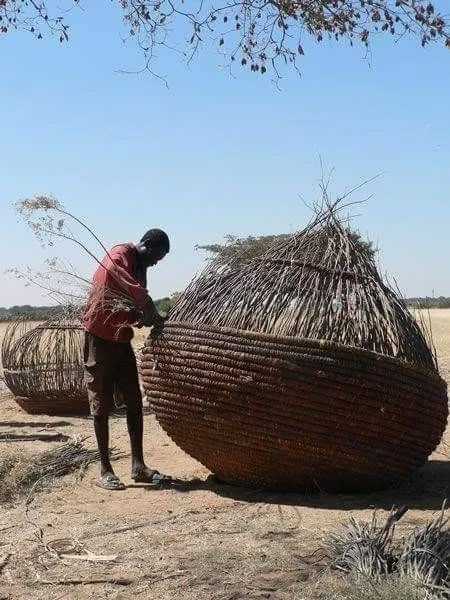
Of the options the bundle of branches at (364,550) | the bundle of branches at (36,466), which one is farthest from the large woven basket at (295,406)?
the bundle of branches at (36,466)

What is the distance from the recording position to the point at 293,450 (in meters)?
5.44

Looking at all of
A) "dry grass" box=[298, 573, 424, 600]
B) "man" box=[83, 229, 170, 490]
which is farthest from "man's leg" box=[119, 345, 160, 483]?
"dry grass" box=[298, 573, 424, 600]

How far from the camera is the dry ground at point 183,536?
4.05 m

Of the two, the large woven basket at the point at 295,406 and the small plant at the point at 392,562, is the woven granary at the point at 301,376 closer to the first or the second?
the large woven basket at the point at 295,406

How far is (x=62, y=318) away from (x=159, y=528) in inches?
243

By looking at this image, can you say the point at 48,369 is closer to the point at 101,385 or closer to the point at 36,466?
the point at 36,466

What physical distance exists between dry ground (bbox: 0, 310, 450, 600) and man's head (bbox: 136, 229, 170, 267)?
67.2 inches

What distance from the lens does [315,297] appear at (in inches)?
217

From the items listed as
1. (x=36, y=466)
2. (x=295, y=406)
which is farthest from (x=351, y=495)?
(x=36, y=466)

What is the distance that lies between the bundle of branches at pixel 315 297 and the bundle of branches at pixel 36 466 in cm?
179

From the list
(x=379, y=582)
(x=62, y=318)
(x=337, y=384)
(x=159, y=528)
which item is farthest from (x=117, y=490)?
(x=62, y=318)

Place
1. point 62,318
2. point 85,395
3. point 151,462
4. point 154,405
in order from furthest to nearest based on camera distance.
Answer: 1. point 62,318
2. point 85,395
3. point 151,462
4. point 154,405

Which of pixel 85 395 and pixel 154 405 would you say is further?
pixel 85 395

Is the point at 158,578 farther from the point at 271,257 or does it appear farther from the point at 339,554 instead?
the point at 271,257
